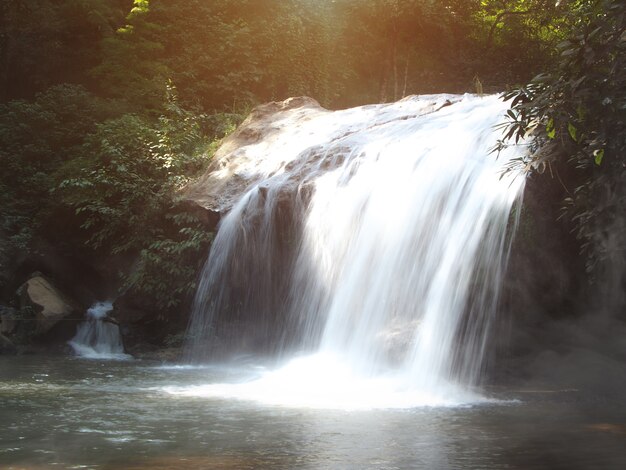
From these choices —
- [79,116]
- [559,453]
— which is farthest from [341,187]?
[79,116]

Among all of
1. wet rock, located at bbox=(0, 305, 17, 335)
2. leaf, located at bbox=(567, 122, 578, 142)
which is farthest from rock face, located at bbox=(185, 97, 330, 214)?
leaf, located at bbox=(567, 122, 578, 142)

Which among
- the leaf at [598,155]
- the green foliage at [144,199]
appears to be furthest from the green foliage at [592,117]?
the green foliage at [144,199]

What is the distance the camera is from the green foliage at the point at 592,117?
7.66 metres

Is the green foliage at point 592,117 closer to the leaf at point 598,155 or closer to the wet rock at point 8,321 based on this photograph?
the leaf at point 598,155

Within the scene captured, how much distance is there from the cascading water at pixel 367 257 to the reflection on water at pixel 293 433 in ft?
2.47

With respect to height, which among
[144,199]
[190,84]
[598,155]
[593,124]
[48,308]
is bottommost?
[48,308]

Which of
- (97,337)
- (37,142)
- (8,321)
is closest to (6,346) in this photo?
(8,321)

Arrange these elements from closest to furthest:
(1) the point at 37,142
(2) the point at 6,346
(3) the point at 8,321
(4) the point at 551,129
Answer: (4) the point at 551,129, (2) the point at 6,346, (3) the point at 8,321, (1) the point at 37,142

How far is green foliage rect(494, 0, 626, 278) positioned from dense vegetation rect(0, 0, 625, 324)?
0.02 m

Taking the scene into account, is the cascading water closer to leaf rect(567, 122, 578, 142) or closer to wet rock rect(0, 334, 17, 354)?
leaf rect(567, 122, 578, 142)

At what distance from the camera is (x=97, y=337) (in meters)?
13.4

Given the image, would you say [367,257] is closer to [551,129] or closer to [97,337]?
[551,129]

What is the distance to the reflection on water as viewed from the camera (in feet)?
17.0

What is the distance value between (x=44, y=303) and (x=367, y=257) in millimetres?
6394
